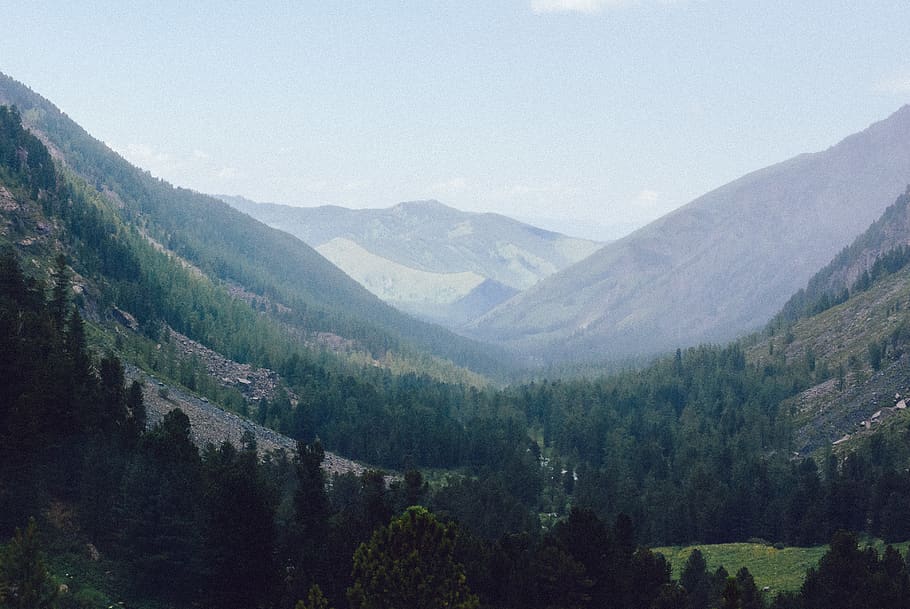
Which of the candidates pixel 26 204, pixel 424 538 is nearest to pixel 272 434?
pixel 26 204

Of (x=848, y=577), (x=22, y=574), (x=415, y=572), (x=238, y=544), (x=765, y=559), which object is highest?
(x=848, y=577)

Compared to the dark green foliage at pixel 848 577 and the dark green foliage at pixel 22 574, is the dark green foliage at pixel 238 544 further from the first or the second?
the dark green foliage at pixel 848 577

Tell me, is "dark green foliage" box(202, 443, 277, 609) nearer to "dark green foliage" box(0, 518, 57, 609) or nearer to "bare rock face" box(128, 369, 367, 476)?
"dark green foliage" box(0, 518, 57, 609)

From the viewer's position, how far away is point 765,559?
350ft

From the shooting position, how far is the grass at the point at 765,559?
3669 inches

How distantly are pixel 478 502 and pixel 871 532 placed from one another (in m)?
→ 51.1

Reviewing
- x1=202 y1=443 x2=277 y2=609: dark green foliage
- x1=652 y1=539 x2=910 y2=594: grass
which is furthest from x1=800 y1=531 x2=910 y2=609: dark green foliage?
x1=202 y1=443 x2=277 y2=609: dark green foliage

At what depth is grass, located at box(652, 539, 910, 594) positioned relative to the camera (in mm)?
93188

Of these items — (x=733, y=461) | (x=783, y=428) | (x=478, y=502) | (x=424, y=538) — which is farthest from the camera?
(x=783, y=428)

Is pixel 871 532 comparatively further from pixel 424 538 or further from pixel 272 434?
pixel 272 434

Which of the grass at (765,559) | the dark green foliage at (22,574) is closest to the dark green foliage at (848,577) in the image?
the grass at (765,559)

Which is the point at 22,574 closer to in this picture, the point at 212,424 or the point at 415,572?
the point at 415,572

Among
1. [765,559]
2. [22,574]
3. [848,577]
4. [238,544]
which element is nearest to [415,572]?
[22,574]

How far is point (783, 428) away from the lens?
196 meters
